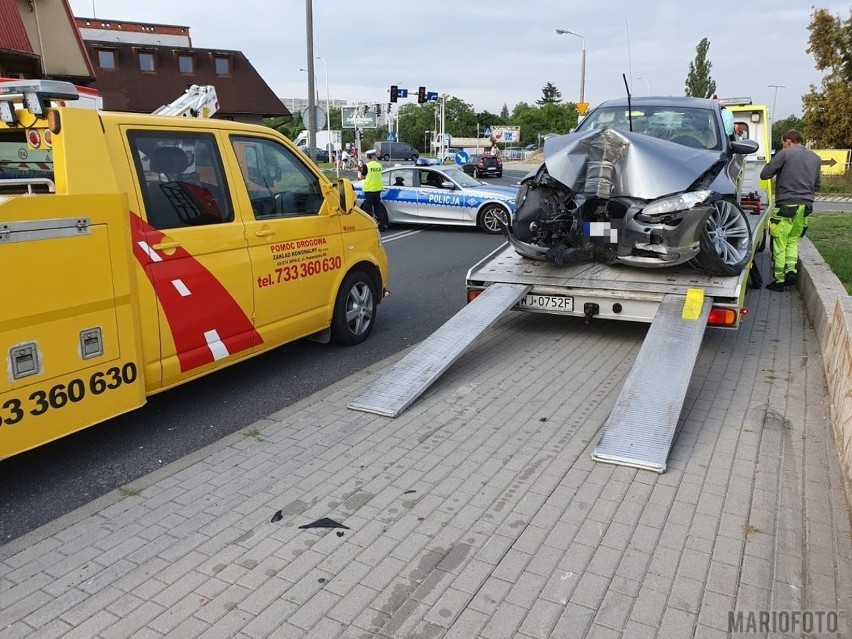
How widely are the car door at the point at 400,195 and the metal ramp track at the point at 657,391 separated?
35.4 ft

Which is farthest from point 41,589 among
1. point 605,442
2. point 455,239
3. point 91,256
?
point 455,239

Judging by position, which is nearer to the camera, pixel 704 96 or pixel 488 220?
pixel 488 220

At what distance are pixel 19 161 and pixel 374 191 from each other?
11.6m

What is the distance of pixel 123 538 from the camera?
341 cm

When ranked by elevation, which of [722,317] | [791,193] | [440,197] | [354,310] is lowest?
[354,310]

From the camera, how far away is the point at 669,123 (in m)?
7.56

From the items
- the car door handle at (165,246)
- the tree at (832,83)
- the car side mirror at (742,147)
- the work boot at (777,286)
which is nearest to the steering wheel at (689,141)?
the car side mirror at (742,147)

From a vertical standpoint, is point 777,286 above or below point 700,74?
below

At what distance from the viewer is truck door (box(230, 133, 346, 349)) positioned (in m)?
5.21

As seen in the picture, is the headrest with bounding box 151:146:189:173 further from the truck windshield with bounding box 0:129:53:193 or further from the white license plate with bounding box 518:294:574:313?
the white license plate with bounding box 518:294:574:313

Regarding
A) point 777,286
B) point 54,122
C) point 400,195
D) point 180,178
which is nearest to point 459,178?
point 400,195

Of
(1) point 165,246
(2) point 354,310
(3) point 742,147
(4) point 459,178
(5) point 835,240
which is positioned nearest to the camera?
(1) point 165,246

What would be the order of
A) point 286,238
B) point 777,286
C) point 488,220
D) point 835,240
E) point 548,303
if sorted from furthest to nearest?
1. point 488,220
2. point 835,240
3. point 777,286
4. point 548,303
5. point 286,238

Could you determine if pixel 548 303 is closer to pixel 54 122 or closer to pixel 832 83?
pixel 54 122
